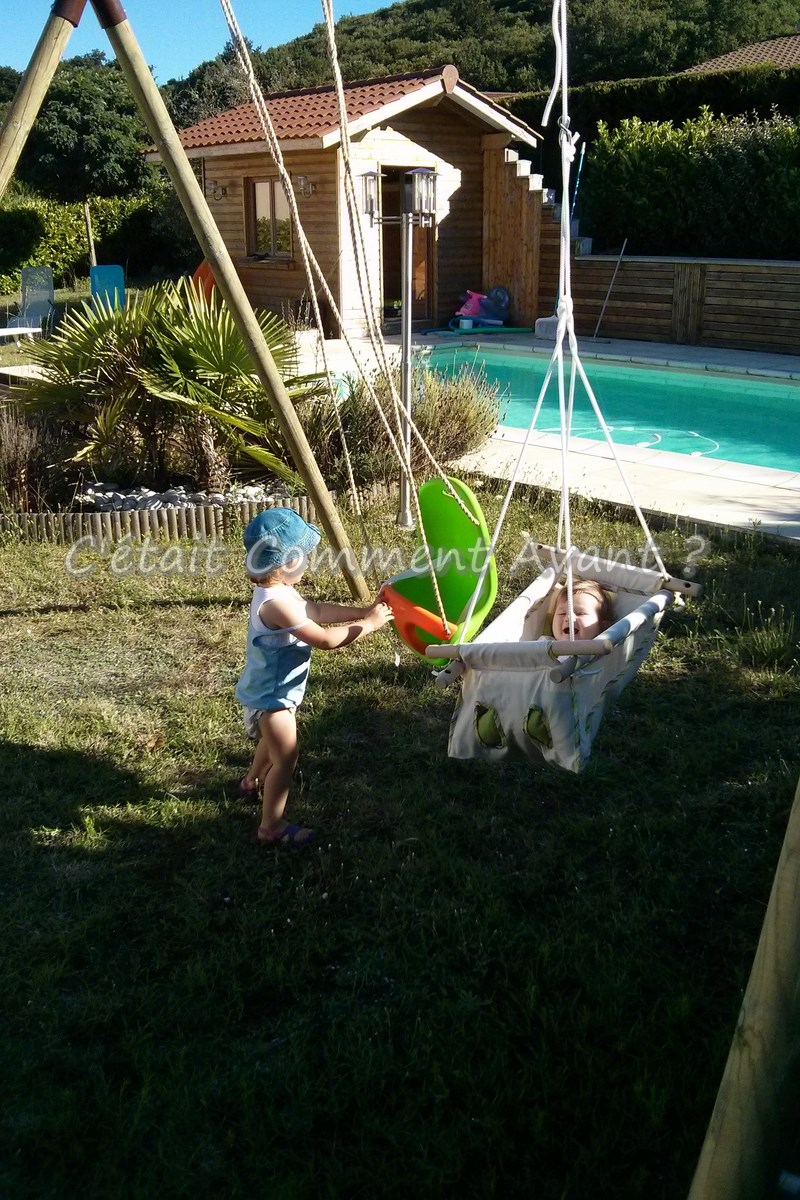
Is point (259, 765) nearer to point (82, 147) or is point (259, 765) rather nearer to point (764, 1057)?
point (764, 1057)

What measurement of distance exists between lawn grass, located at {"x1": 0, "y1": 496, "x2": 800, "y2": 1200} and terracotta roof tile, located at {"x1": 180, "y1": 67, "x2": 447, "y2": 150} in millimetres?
12314

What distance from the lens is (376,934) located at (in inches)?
115

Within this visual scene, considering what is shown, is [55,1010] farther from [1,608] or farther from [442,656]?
[1,608]

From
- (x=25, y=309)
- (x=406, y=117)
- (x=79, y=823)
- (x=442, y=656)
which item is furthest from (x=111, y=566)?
(x=406, y=117)

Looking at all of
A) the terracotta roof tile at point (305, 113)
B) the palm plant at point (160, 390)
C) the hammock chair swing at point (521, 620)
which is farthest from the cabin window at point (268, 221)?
the hammock chair swing at point (521, 620)

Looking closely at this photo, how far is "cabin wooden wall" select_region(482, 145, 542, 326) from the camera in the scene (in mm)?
16922

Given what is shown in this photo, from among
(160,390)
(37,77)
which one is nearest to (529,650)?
(37,77)

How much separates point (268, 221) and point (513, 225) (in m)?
3.92

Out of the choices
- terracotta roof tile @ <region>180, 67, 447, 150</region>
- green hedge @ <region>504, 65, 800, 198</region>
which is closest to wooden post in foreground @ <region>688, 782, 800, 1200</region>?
terracotta roof tile @ <region>180, 67, 447, 150</region>

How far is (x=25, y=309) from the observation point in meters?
15.5

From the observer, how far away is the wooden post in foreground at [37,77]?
4.09 metres

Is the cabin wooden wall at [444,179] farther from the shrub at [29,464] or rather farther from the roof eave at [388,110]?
the shrub at [29,464]

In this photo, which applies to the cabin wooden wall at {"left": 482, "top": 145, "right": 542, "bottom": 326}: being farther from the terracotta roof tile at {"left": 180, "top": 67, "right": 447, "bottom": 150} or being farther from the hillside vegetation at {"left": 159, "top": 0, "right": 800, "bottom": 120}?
the hillside vegetation at {"left": 159, "top": 0, "right": 800, "bottom": 120}

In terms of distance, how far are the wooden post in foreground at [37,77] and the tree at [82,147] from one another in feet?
64.9
